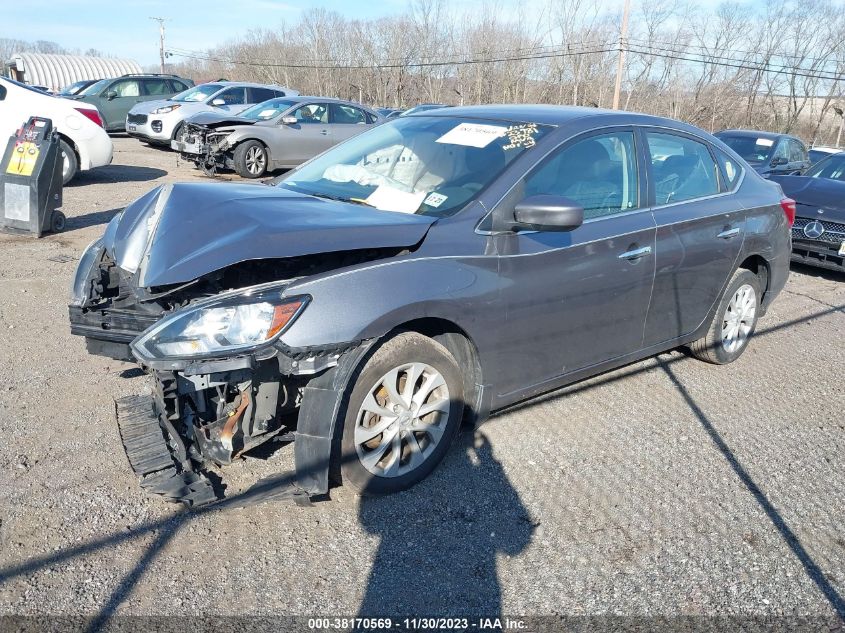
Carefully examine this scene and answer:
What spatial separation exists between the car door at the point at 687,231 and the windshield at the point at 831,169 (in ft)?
18.5

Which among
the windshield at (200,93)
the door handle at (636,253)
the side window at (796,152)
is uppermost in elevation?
the door handle at (636,253)

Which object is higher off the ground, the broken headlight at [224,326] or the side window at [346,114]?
the broken headlight at [224,326]

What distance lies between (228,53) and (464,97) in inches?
1321

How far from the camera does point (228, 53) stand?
227 feet

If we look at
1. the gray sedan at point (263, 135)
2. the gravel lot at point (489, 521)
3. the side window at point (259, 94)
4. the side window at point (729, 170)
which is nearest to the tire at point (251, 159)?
the gray sedan at point (263, 135)

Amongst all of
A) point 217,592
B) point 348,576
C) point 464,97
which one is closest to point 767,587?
point 348,576

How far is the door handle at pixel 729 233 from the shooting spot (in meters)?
4.94

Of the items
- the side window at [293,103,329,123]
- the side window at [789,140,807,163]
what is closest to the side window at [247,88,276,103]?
the side window at [293,103,329,123]

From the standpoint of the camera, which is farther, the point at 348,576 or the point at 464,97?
the point at 464,97

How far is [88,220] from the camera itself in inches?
364

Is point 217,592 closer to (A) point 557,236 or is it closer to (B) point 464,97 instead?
(A) point 557,236

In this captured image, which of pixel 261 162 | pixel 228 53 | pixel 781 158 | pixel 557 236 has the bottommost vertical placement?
pixel 228 53

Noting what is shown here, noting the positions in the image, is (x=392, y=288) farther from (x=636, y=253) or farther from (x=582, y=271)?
(x=636, y=253)

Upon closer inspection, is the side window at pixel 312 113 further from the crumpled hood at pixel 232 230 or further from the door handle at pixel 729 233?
the crumpled hood at pixel 232 230
